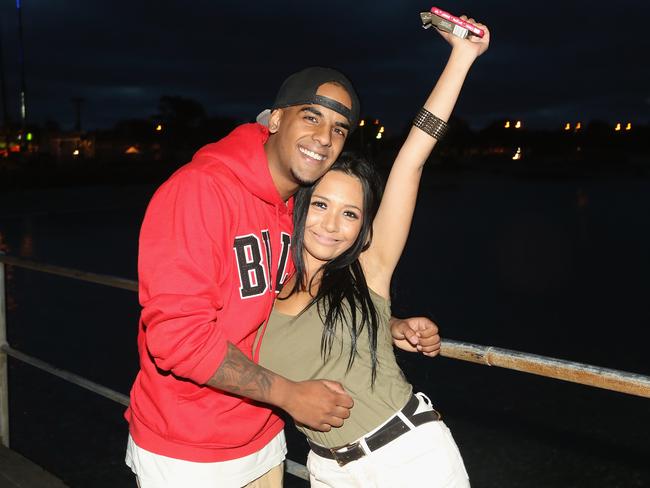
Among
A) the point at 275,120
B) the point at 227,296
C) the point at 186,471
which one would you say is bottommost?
the point at 186,471

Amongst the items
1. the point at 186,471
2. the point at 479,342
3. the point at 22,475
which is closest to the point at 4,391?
the point at 22,475

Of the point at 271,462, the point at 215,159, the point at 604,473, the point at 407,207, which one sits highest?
the point at 215,159

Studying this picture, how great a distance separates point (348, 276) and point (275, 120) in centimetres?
56

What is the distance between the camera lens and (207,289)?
151 centimetres

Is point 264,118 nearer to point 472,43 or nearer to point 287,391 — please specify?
point 472,43

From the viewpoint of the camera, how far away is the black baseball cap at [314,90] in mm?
1893

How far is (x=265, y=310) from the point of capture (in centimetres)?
177

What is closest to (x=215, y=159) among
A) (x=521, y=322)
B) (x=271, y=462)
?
(x=271, y=462)

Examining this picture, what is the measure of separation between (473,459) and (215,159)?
158 inches

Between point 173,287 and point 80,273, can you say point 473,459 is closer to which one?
point 80,273

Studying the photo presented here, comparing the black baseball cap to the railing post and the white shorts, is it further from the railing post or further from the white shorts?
the railing post

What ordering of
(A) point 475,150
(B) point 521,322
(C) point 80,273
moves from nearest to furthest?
(C) point 80,273, (B) point 521,322, (A) point 475,150

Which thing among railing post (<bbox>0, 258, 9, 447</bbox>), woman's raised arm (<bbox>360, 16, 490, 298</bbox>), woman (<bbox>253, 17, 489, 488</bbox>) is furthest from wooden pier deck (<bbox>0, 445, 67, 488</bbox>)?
woman's raised arm (<bbox>360, 16, 490, 298</bbox>)

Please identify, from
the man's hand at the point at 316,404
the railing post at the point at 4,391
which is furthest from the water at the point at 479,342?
the man's hand at the point at 316,404
